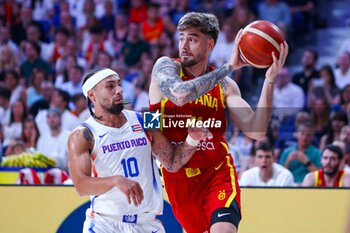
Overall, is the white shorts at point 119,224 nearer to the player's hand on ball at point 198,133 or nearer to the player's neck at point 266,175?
the player's hand on ball at point 198,133

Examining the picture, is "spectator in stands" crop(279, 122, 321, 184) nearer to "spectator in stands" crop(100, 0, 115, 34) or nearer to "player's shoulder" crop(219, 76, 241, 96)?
"player's shoulder" crop(219, 76, 241, 96)

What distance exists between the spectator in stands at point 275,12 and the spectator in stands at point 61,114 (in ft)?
12.5

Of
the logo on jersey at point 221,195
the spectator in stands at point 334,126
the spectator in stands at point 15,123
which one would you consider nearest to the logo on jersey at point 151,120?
the logo on jersey at point 221,195

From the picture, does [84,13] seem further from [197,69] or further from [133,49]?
[197,69]

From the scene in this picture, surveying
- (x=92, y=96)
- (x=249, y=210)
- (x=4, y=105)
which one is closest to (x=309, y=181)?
(x=249, y=210)

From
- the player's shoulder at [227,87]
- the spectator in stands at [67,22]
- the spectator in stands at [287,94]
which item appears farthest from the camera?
the spectator in stands at [67,22]

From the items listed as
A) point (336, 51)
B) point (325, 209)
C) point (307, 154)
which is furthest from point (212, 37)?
point (336, 51)

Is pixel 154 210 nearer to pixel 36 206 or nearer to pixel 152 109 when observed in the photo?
pixel 152 109

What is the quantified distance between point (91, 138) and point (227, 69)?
110 cm

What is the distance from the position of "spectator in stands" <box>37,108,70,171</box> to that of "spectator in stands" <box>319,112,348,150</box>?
3.42 meters

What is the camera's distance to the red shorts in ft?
20.5

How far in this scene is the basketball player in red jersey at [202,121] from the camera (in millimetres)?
6184

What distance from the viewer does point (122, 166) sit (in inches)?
231

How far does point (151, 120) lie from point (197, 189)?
648mm
